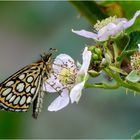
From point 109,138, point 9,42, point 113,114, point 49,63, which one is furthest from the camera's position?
point 9,42

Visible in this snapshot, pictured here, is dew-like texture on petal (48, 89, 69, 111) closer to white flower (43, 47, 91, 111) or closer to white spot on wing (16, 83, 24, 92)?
white flower (43, 47, 91, 111)

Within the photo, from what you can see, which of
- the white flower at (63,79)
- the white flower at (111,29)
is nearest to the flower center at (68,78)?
the white flower at (63,79)

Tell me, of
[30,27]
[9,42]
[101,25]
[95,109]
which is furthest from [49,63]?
[9,42]

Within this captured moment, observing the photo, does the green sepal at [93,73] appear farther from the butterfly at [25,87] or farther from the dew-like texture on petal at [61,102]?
the butterfly at [25,87]

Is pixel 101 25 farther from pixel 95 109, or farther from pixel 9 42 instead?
pixel 9 42

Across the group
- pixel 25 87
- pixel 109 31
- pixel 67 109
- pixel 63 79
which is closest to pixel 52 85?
pixel 63 79

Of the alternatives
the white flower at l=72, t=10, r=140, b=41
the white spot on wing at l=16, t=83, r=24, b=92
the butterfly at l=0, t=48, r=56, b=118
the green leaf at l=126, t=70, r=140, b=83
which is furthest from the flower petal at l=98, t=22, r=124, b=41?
the white spot on wing at l=16, t=83, r=24, b=92
